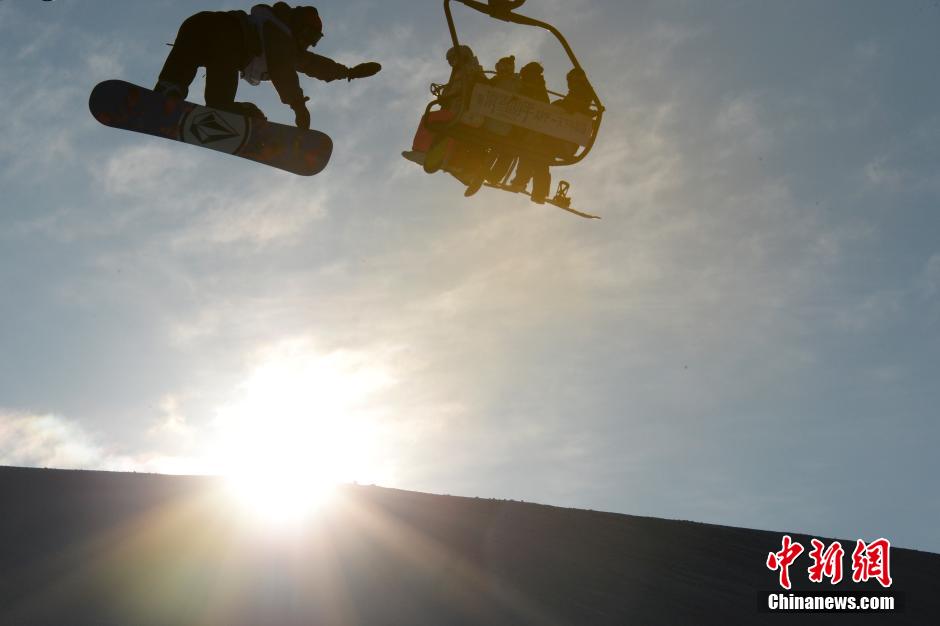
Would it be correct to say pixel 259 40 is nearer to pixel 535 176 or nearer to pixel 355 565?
pixel 535 176

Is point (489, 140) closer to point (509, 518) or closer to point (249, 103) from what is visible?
point (249, 103)

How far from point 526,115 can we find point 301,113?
2821mm

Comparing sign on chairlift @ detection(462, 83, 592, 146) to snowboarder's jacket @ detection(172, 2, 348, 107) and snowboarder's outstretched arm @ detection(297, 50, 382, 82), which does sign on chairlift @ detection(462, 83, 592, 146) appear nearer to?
snowboarder's outstretched arm @ detection(297, 50, 382, 82)

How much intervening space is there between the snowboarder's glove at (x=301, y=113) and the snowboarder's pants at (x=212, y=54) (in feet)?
2.11

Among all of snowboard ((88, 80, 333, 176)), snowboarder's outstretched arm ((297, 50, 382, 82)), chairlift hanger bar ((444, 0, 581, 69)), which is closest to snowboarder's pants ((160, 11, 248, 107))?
snowboard ((88, 80, 333, 176))

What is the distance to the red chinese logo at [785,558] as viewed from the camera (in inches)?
511

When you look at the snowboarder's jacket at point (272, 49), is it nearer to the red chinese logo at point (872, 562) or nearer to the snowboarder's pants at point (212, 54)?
the snowboarder's pants at point (212, 54)

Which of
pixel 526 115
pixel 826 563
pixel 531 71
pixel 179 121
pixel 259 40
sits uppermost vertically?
pixel 531 71

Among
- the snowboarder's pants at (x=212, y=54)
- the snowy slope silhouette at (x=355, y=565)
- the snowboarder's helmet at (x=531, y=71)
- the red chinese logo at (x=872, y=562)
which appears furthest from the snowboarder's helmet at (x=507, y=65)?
the red chinese logo at (x=872, y=562)

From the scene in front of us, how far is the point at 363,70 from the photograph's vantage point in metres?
10.6

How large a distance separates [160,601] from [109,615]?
50 centimetres

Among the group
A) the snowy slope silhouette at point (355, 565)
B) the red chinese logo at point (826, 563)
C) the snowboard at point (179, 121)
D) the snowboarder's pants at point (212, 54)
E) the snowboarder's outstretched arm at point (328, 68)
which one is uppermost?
the snowboarder's outstretched arm at point (328, 68)

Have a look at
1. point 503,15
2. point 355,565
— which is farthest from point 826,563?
point 503,15

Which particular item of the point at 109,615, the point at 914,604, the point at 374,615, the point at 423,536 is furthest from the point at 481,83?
the point at 914,604
